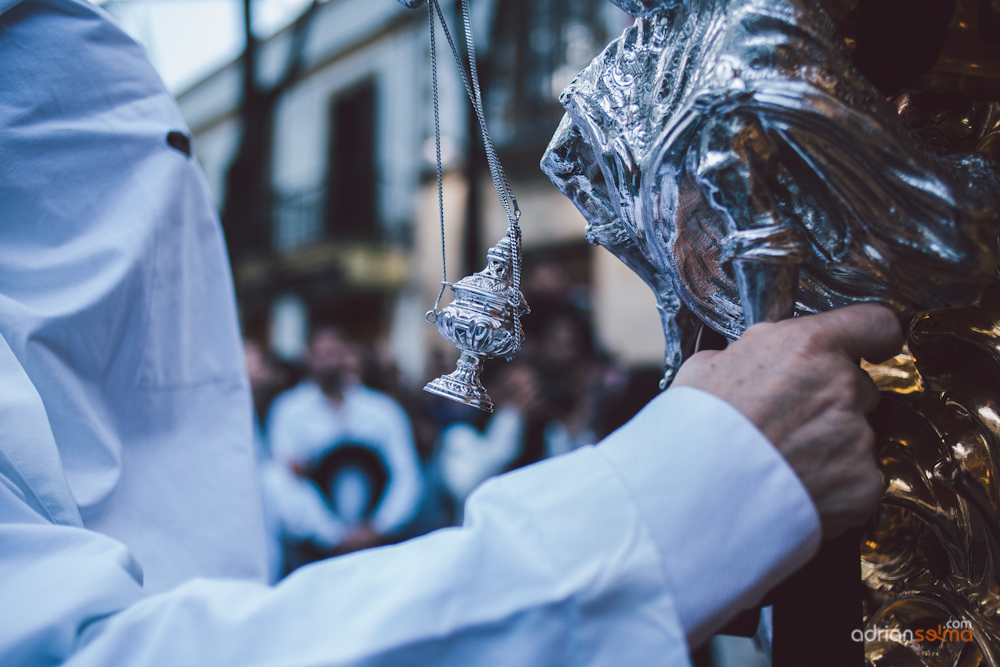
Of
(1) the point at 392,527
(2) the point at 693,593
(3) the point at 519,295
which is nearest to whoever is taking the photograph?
(2) the point at 693,593

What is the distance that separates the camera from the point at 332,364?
360 cm

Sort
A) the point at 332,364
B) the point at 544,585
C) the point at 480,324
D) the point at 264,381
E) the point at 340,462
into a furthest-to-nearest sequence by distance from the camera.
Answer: the point at 264,381
the point at 332,364
the point at 340,462
the point at 480,324
the point at 544,585

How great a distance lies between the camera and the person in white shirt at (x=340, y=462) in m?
3.29

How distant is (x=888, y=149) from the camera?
475mm

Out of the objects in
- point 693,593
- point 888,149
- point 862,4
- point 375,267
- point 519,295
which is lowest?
point 375,267

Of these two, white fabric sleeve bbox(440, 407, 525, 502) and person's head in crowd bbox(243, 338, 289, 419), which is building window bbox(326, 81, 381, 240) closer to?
person's head in crowd bbox(243, 338, 289, 419)

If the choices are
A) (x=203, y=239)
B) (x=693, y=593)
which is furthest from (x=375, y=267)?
(x=693, y=593)

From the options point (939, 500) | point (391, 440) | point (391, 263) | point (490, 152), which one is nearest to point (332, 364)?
point (391, 440)

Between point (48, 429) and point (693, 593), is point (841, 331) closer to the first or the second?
point (693, 593)

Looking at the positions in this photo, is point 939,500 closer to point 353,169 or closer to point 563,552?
point 563,552

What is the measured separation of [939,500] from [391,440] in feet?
9.94

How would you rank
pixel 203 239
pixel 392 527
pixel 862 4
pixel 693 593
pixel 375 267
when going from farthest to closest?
pixel 375 267 → pixel 392 527 → pixel 203 239 → pixel 862 4 → pixel 693 593

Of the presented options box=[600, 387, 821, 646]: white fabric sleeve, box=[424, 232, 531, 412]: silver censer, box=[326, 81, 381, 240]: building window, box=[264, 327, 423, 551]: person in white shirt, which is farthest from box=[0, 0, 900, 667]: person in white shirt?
box=[326, 81, 381, 240]: building window

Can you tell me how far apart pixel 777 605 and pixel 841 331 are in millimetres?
276
